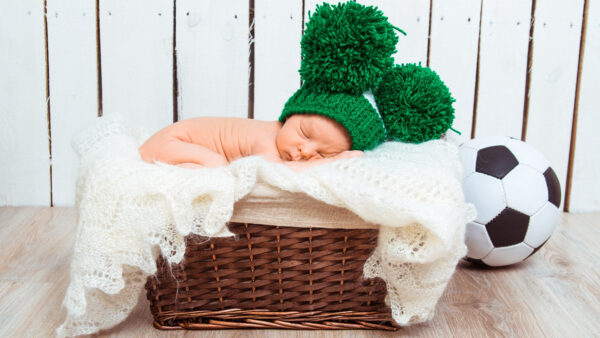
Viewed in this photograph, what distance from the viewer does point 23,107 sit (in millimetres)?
1749

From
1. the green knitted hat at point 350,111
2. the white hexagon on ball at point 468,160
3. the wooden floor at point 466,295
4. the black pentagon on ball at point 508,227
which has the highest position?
the green knitted hat at point 350,111

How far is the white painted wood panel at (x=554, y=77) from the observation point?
5.73 feet

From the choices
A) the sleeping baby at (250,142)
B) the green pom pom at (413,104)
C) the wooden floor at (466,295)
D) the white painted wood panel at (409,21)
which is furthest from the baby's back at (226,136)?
the white painted wood panel at (409,21)

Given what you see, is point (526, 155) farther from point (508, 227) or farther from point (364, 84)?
point (364, 84)

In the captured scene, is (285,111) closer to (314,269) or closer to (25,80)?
(314,269)

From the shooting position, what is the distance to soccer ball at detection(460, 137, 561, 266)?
127cm

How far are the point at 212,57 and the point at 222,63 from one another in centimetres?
3

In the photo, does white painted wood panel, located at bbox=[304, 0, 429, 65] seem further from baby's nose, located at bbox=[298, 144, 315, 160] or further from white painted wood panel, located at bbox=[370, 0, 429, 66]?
baby's nose, located at bbox=[298, 144, 315, 160]

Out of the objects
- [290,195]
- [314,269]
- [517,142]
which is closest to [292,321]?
[314,269]

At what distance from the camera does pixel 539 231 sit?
1297 millimetres

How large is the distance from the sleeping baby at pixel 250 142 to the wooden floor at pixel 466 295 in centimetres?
32

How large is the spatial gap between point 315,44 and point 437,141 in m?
0.33

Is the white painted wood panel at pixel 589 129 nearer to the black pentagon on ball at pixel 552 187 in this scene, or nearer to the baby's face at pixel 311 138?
the black pentagon on ball at pixel 552 187

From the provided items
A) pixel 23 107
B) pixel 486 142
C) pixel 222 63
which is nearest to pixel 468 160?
pixel 486 142
